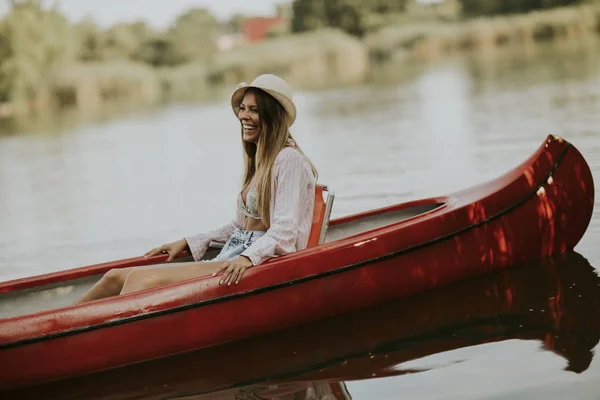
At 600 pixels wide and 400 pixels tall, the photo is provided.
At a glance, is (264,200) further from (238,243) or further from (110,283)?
(110,283)

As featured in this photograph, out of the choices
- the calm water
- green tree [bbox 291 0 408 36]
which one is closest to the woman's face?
the calm water

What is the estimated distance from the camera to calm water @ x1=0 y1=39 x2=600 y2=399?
459 centimetres

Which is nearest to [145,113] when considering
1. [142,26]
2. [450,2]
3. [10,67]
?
[10,67]

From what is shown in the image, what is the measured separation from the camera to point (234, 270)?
4961mm

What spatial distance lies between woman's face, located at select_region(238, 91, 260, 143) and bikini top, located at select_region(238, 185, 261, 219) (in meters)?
0.28

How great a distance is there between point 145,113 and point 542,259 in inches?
767

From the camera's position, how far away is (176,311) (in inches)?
195

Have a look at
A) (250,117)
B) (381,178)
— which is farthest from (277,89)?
(381,178)

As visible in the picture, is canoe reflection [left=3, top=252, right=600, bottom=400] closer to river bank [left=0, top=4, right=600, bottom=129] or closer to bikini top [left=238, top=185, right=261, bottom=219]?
bikini top [left=238, top=185, right=261, bottom=219]

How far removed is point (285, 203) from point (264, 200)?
169 mm

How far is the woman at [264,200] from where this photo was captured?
502 centimetres

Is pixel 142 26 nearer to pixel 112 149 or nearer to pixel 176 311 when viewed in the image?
pixel 112 149

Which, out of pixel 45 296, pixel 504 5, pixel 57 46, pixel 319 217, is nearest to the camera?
pixel 319 217

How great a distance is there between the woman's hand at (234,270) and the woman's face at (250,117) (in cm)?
68
